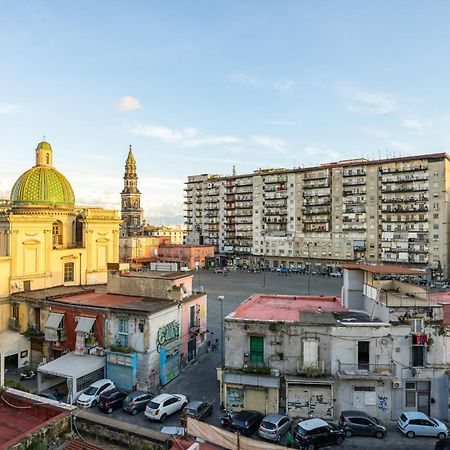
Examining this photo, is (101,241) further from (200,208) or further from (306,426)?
(200,208)

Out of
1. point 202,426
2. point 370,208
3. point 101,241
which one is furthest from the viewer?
point 370,208

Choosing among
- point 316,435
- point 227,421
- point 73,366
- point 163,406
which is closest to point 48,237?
point 73,366

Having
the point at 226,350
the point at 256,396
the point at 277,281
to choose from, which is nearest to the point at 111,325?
the point at 226,350

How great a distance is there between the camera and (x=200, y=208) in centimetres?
13688

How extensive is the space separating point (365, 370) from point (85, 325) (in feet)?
61.9

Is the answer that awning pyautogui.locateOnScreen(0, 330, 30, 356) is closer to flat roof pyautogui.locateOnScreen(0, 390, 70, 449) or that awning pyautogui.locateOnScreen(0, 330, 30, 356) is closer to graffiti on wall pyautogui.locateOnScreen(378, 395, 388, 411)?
flat roof pyautogui.locateOnScreen(0, 390, 70, 449)

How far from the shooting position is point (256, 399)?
81.1ft

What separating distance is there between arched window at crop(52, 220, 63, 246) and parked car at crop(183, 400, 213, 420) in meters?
27.5

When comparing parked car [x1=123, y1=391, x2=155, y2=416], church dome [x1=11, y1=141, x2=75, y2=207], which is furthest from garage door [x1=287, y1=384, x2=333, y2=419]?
church dome [x1=11, y1=141, x2=75, y2=207]

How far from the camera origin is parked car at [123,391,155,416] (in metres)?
Answer: 24.7

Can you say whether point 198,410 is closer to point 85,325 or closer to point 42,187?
point 85,325

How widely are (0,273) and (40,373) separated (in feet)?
40.9

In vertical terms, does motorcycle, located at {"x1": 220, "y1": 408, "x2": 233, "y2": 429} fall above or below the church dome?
below

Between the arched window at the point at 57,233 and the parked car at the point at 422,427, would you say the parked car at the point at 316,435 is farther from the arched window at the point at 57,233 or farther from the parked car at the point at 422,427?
the arched window at the point at 57,233
